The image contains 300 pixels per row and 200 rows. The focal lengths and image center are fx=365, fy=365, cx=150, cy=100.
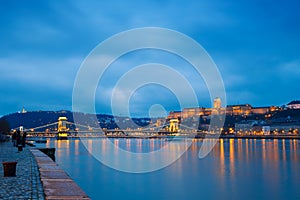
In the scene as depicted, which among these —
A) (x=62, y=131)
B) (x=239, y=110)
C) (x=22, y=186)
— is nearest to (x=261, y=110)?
(x=239, y=110)

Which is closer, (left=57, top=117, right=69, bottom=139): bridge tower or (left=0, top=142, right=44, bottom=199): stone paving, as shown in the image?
(left=0, top=142, right=44, bottom=199): stone paving

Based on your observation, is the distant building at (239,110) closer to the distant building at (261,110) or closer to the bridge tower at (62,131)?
the distant building at (261,110)

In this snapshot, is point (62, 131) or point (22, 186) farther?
point (62, 131)

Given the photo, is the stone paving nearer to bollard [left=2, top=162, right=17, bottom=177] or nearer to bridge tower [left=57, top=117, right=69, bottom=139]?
bollard [left=2, top=162, right=17, bottom=177]

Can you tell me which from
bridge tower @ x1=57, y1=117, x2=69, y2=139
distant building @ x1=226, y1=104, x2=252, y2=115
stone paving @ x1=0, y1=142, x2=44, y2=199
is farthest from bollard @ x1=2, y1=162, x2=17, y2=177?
distant building @ x1=226, y1=104, x2=252, y2=115

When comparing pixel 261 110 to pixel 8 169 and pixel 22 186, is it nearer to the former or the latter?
pixel 8 169

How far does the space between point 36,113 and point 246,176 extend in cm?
10065

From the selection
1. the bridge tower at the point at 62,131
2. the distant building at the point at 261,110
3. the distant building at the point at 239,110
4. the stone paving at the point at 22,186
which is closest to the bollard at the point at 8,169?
the stone paving at the point at 22,186

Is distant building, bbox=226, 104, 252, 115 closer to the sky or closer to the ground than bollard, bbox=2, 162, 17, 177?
closer to the sky

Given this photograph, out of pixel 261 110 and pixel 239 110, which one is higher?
pixel 239 110

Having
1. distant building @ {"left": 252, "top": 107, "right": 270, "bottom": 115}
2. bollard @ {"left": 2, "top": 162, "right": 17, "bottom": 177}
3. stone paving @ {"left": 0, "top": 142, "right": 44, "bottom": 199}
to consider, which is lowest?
stone paving @ {"left": 0, "top": 142, "right": 44, "bottom": 199}

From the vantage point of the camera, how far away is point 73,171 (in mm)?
18266

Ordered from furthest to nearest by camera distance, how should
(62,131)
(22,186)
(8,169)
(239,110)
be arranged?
(239,110) < (62,131) < (8,169) < (22,186)

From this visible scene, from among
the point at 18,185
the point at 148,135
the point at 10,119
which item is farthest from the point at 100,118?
the point at 18,185
